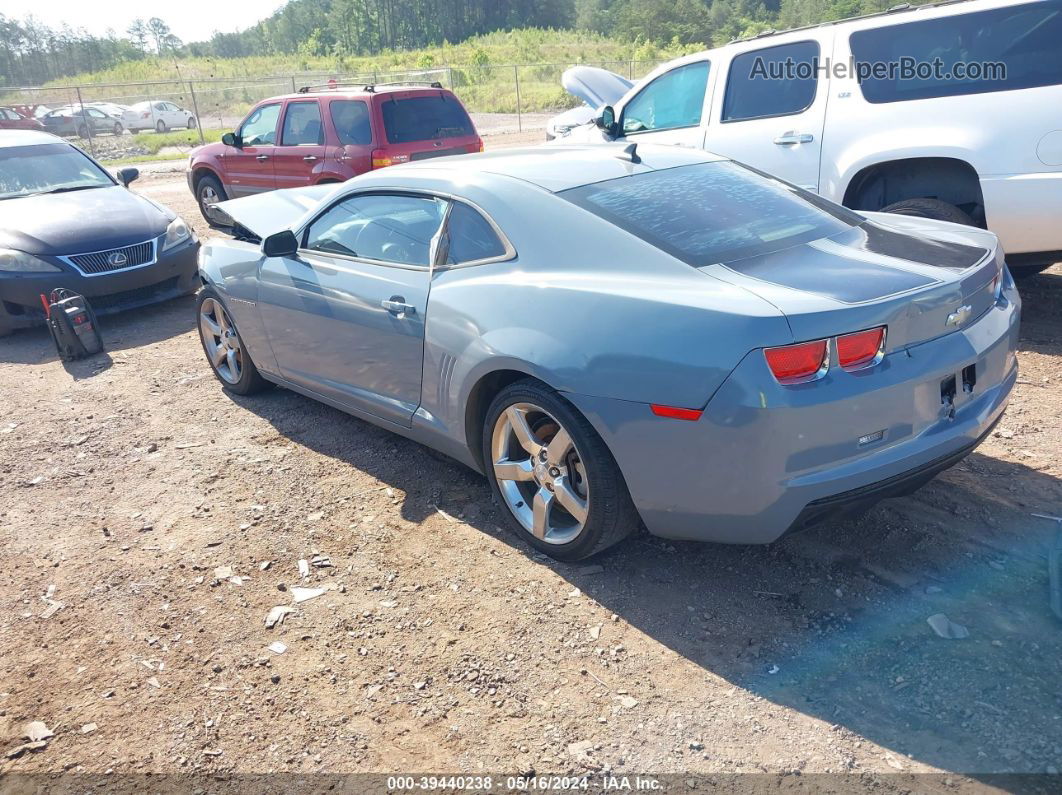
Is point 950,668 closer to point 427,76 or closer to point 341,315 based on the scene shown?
point 341,315

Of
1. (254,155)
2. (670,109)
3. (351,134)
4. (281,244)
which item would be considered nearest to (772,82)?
(670,109)

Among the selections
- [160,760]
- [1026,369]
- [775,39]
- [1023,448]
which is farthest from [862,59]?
[160,760]

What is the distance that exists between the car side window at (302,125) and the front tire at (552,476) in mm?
7524

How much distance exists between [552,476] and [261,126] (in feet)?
30.7

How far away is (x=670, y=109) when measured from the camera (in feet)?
23.9

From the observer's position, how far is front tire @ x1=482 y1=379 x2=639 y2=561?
3145 mm

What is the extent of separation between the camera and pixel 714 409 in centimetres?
275

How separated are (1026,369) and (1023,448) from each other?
119 cm

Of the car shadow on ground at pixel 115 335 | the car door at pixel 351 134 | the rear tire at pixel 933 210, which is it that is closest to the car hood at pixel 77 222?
the car shadow on ground at pixel 115 335

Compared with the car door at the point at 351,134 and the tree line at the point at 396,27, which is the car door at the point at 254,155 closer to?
the car door at the point at 351,134

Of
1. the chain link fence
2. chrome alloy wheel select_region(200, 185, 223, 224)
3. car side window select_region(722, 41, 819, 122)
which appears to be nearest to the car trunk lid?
car side window select_region(722, 41, 819, 122)

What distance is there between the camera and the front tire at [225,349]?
5.45 meters

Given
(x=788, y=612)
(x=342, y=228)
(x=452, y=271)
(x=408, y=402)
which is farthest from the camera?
(x=342, y=228)

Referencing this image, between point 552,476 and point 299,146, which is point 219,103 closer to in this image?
point 299,146
